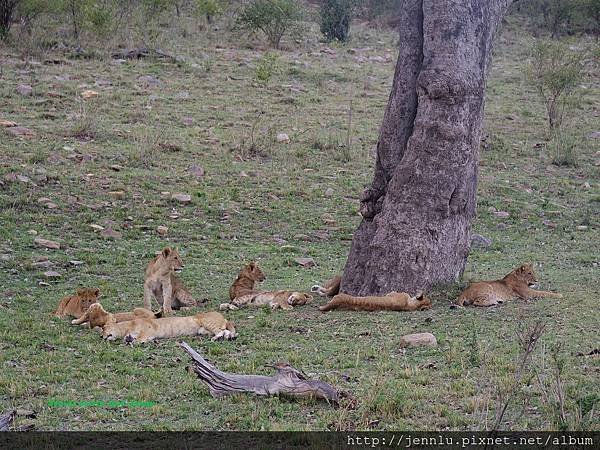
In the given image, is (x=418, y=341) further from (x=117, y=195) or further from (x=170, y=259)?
(x=117, y=195)

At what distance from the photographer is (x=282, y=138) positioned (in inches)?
739

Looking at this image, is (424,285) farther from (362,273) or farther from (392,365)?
(392,365)

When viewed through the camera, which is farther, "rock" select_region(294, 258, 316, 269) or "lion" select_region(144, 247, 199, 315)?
"rock" select_region(294, 258, 316, 269)

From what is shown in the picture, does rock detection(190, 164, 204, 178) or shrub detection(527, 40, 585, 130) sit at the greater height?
shrub detection(527, 40, 585, 130)

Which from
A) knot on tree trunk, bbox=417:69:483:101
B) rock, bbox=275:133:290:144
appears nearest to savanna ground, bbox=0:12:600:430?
rock, bbox=275:133:290:144

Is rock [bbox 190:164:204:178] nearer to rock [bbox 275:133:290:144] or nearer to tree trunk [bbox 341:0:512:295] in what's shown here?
rock [bbox 275:133:290:144]

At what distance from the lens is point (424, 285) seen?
10383 mm

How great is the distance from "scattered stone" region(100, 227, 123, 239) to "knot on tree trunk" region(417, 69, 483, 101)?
524 centimetres

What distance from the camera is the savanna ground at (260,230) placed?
6.54 m

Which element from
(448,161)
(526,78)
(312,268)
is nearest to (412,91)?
(448,161)

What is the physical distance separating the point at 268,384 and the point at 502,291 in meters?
4.38

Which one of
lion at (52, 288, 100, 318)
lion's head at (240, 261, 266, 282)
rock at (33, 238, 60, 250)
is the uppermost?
lion's head at (240, 261, 266, 282)

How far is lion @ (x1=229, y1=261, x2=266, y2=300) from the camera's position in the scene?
1054 centimetres

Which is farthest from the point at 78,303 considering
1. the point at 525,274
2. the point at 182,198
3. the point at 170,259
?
the point at 182,198
